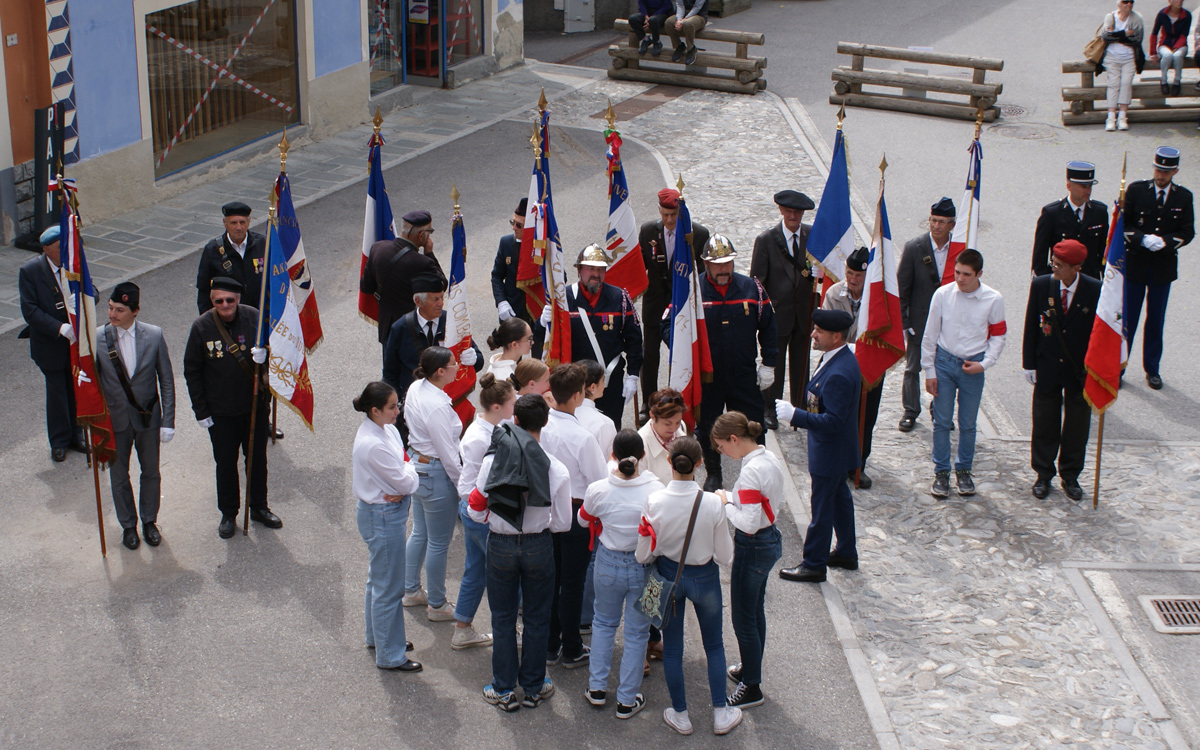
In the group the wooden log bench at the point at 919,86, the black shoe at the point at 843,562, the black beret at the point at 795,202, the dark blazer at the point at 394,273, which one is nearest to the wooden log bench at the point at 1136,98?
the wooden log bench at the point at 919,86

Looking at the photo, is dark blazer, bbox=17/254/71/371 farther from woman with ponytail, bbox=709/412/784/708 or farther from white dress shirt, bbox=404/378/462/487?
woman with ponytail, bbox=709/412/784/708

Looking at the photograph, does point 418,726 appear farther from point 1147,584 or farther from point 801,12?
point 801,12

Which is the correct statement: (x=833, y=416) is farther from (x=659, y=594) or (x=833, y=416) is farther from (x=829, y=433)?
(x=659, y=594)

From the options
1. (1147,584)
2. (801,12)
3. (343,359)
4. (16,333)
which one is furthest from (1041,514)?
(801,12)

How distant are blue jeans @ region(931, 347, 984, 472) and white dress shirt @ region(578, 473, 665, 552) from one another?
3726 millimetres

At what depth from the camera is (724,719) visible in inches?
266

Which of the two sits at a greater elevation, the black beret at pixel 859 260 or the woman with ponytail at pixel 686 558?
the black beret at pixel 859 260

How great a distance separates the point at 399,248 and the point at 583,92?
Answer: 12446mm

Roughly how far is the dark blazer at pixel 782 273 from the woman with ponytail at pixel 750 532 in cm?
367

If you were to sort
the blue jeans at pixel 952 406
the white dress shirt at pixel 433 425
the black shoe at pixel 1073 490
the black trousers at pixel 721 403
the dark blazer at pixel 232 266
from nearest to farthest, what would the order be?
the white dress shirt at pixel 433 425
the black trousers at pixel 721 403
the blue jeans at pixel 952 406
the black shoe at pixel 1073 490
the dark blazer at pixel 232 266

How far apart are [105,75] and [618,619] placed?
11.0 m

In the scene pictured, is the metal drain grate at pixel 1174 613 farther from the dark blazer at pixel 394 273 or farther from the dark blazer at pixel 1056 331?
the dark blazer at pixel 394 273

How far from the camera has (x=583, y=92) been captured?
2144cm

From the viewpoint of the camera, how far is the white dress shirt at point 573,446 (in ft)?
22.7
